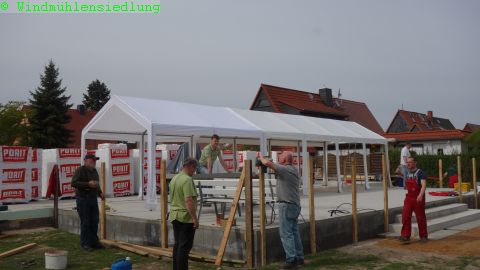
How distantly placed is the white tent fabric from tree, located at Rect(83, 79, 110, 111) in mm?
63056

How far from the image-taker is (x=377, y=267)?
722cm

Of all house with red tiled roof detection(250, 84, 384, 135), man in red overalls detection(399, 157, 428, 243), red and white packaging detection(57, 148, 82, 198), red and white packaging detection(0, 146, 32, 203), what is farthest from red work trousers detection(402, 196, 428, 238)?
house with red tiled roof detection(250, 84, 384, 135)

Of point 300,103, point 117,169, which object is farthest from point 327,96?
point 117,169

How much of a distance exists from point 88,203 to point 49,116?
35782mm

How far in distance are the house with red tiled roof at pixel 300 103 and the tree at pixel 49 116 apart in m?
17.0

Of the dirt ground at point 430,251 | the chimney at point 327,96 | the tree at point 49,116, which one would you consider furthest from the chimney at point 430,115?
the dirt ground at point 430,251

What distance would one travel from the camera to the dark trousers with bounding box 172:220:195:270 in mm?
6379

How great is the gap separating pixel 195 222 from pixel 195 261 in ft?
5.31

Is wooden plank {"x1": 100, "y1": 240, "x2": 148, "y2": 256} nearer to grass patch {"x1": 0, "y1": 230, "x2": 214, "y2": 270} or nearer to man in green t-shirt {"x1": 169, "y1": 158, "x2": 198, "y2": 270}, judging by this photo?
grass patch {"x1": 0, "y1": 230, "x2": 214, "y2": 270}

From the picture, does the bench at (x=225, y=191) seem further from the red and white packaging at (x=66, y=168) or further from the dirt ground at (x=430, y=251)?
the red and white packaging at (x=66, y=168)

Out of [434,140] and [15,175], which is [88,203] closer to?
[15,175]

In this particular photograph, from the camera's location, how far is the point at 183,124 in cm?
1170

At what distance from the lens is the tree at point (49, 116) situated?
40844 millimetres

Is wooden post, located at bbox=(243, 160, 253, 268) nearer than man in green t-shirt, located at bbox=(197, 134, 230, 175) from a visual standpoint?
Yes
